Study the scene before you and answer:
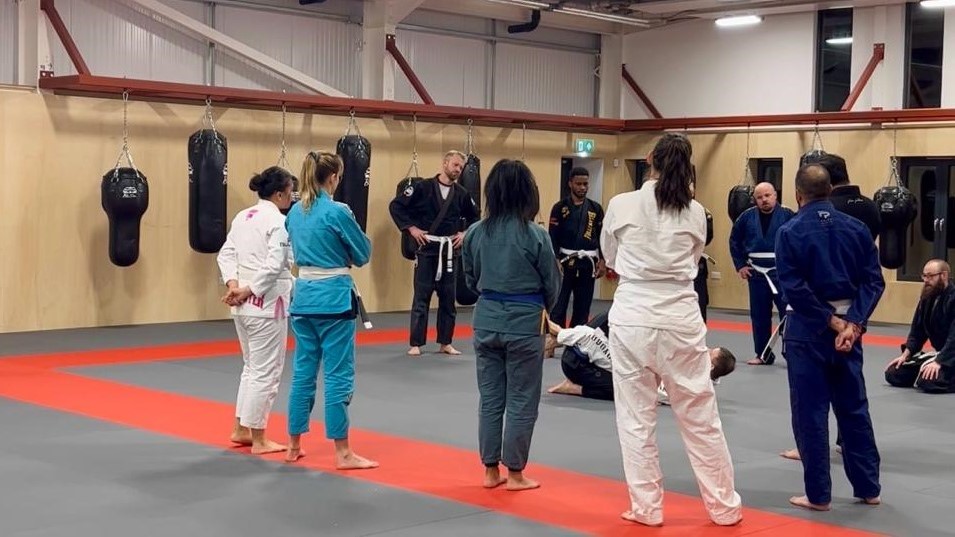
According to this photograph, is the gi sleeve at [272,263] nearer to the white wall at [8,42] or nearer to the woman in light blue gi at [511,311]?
the woman in light blue gi at [511,311]

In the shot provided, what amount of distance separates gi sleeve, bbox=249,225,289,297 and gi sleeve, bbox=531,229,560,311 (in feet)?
4.45

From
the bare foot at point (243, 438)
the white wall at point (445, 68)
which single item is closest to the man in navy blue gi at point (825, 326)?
the bare foot at point (243, 438)

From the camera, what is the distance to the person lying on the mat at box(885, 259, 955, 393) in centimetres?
820

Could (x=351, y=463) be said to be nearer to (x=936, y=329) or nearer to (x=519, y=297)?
(x=519, y=297)

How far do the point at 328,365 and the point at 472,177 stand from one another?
7.85 metres

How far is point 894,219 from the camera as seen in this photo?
1290 cm

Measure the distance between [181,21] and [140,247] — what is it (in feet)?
7.77

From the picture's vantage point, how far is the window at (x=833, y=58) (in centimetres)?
1507

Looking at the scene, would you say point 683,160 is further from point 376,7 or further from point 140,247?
point 376,7

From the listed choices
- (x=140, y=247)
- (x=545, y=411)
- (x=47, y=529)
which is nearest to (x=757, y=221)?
(x=545, y=411)

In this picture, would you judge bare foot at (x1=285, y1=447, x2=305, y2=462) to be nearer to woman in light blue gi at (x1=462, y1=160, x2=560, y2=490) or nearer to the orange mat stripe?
the orange mat stripe

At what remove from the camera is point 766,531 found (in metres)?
4.83

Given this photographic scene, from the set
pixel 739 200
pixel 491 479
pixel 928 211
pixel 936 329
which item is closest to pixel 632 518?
pixel 491 479

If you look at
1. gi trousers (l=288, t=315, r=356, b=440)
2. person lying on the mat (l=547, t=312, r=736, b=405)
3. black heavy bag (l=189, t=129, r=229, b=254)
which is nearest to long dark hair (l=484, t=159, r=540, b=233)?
gi trousers (l=288, t=315, r=356, b=440)
